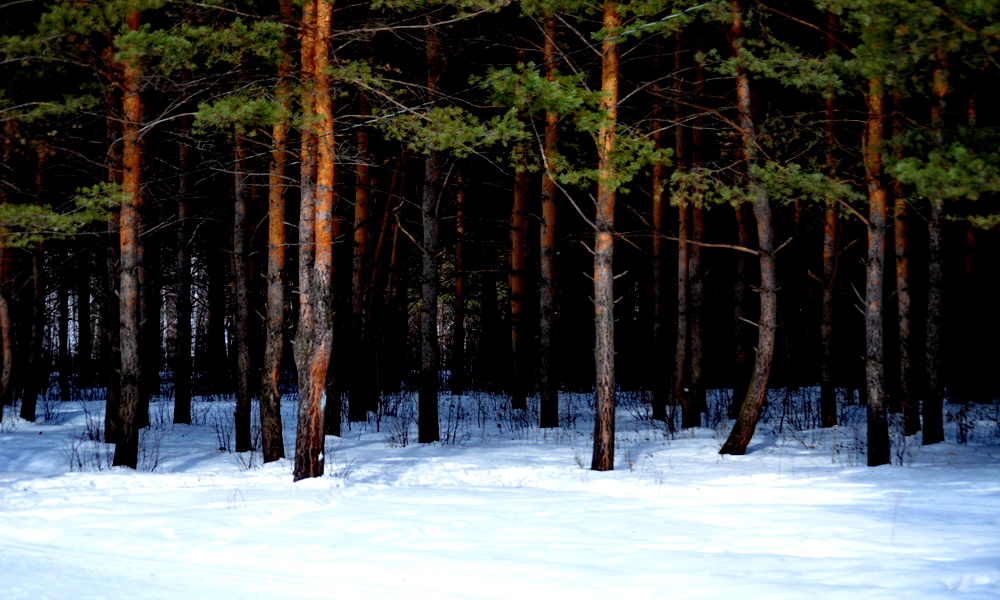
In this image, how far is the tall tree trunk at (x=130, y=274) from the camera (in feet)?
38.8

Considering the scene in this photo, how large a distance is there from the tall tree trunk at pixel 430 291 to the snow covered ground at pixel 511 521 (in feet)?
1.71

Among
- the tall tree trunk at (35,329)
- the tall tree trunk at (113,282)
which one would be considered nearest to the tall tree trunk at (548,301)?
the tall tree trunk at (113,282)

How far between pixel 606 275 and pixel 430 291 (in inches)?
168

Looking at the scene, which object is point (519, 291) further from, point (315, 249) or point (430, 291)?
point (315, 249)

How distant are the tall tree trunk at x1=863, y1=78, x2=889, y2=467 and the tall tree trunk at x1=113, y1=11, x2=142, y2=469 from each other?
9.86 metres

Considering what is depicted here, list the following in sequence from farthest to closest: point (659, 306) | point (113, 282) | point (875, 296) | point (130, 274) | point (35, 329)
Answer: point (35, 329) → point (659, 306) → point (113, 282) → point (130, 274) → point (875, 296)

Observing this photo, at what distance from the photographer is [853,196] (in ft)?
37.0

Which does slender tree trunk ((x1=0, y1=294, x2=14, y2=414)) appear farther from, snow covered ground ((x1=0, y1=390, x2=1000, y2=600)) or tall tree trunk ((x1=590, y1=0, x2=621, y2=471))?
tall tree trunk ((x1=590, y1=0, x2=621, y2=471))

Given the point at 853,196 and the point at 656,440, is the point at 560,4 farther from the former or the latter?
the point at 656,440

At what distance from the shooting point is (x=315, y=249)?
11.1m

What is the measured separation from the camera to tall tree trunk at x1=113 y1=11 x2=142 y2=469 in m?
11.8

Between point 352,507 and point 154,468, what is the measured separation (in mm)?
4591

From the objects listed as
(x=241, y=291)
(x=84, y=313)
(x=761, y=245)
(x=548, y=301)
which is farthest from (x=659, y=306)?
(x=84, y=313)

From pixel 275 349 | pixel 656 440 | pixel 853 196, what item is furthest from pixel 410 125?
pixel 656 440
